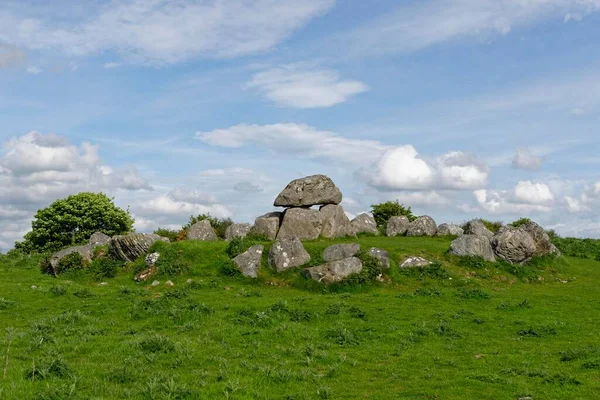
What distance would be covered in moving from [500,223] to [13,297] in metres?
53.6

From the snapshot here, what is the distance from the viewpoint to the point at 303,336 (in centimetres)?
2208

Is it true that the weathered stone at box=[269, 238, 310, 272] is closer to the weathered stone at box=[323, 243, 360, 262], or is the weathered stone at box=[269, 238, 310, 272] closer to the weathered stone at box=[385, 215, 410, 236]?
the weathered stone at box=[323, 243, 360, 262]

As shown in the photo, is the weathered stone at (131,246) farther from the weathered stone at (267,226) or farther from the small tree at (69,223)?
the small tree at (69,223)

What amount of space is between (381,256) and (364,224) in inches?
771

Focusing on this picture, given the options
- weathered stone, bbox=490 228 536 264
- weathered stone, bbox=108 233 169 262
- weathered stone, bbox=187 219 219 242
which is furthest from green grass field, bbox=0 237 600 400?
weathered stone, bbox=187 219 219 242

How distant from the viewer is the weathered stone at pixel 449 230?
55656mm

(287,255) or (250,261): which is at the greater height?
(287,255)

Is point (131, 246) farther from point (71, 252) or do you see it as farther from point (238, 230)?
point (238, 230)

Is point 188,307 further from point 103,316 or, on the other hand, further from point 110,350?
point 110,350

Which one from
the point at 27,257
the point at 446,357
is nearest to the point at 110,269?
the point at 27,257

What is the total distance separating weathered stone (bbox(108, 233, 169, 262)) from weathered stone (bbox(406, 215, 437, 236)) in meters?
27.2

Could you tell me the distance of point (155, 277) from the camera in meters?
36.2

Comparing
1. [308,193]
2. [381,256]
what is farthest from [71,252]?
[381,256]

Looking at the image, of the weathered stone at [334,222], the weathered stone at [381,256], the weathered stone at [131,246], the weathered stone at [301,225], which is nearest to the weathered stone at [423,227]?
the weathered stone at [334,222]
